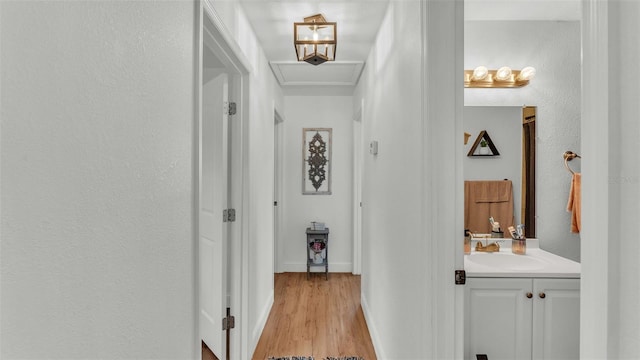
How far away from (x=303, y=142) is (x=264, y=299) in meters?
2.35

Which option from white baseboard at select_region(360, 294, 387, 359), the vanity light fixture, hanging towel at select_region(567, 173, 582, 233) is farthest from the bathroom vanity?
the vanity light fixture

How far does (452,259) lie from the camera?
1456mm

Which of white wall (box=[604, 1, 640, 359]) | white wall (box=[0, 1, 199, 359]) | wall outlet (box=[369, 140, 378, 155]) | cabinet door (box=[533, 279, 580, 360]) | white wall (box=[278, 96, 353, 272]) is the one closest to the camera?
white wall (box=[604, 1, 640, 359])

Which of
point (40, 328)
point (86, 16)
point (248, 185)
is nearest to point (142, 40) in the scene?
point (86, 16)

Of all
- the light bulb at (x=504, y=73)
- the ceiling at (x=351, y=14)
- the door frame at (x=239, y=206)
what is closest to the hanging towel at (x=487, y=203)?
the light bulb at (x=504, y=73)

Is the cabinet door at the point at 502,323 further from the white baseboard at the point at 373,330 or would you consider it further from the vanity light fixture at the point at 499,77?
the vanity light fixture at the point at 499,77

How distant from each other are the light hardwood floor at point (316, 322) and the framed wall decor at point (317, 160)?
1.18 m

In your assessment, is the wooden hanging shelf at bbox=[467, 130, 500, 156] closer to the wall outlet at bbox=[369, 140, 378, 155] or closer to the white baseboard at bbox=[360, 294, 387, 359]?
the wall outlet at bbox=[369, 140, 378, 155]

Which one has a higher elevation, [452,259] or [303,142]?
[303,142]

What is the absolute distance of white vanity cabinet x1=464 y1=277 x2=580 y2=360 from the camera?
193 cm

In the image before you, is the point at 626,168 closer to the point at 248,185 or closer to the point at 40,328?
the point at 40,328

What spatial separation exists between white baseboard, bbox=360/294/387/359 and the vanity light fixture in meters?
1.95

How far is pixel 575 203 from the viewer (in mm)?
2457

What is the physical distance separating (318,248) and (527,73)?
3.15 m
